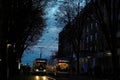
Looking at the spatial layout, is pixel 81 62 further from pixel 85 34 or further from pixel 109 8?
pixel 109 8

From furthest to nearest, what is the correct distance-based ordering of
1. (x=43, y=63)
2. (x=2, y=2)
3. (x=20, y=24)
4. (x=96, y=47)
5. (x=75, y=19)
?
1. (x=96, y=47)
2. (x=43, y=63)
3. (x=75, y=19)
4. (x=20, y=24)
5. (x=2, y=2)

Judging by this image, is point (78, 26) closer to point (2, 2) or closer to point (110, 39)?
point (110, 39)

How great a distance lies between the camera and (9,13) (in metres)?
34.0

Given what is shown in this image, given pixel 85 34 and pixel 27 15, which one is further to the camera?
pixel 85 34

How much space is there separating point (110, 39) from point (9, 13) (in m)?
11.5

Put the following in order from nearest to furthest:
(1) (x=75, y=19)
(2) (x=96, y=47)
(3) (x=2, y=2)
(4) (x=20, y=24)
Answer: (3) (x=2, y=2)
(4) (x=20, y=24)
(1) (x=75, y=19)
(2) (x=96, y=47)

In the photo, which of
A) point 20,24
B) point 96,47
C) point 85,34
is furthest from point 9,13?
point 85,34

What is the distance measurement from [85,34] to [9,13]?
76993 mm

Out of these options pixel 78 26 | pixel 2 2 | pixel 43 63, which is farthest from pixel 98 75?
pixel 2 2

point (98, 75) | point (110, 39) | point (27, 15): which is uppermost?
→ point (27, 15)

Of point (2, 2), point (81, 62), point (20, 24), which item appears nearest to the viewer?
A: point (2, 2)

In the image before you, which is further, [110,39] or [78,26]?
[78,26]

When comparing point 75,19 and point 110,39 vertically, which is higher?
point 75,19

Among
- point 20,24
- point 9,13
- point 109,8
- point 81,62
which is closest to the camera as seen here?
point 9,13
